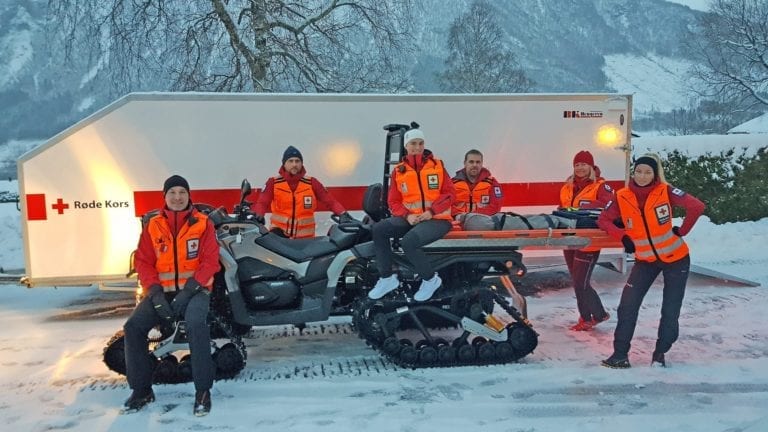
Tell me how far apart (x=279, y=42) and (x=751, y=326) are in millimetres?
10790

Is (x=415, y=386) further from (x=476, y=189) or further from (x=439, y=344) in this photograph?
(x=476, y=189)

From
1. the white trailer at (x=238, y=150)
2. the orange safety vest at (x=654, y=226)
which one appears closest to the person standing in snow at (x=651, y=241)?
the orange safety vest at (x=654, y=226)

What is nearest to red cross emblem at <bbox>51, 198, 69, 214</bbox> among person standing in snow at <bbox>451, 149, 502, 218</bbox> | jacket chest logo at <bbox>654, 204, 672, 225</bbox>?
person standing in snow at <bbox>451, 149, 502, 218</bbox>

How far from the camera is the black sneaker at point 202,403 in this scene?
455cm

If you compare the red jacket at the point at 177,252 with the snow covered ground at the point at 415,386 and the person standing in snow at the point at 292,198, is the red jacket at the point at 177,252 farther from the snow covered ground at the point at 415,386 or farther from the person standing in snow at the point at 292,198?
the person standing in snow at the point at 292,198

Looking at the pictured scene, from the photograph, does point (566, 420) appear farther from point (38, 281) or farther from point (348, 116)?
point (38, 281)

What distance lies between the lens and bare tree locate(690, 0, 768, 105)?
97.1ft

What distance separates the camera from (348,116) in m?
7.29

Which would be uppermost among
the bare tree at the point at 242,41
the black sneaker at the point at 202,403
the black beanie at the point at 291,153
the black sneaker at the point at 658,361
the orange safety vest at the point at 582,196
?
the bare tree at the point at 242,41

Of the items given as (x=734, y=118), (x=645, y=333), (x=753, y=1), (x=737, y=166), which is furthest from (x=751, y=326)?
(x=734, y=118)

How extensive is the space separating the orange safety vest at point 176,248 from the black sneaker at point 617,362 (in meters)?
3.35

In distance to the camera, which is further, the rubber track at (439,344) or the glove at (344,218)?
the glove at (344,218)

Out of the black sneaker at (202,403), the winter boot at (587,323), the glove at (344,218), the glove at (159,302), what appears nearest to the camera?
the black sneaker at (202,403)

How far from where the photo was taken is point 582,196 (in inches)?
259
